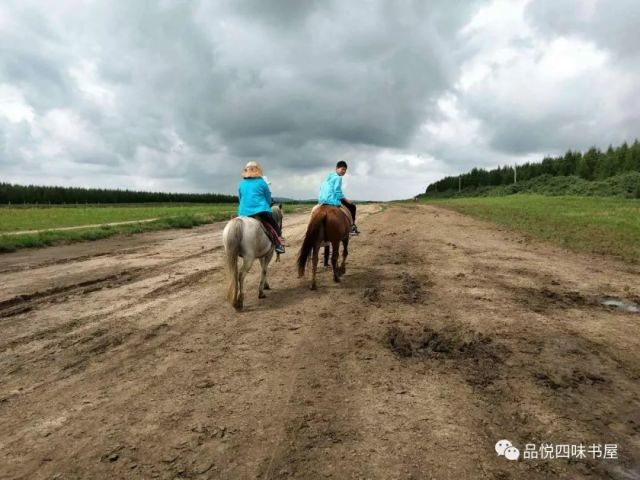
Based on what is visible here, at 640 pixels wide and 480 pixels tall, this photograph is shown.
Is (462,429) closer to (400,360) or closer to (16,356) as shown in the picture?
(400,360)

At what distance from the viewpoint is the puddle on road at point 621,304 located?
670cm

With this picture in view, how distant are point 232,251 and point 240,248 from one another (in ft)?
0.77

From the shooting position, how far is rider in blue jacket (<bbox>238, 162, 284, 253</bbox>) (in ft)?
26.6

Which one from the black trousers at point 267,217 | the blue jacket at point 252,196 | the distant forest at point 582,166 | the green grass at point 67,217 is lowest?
the green grass at point 67,217

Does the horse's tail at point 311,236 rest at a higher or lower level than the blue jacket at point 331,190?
lower

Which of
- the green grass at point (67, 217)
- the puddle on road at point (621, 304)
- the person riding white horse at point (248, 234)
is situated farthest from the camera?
the green grass at point (67, 217)

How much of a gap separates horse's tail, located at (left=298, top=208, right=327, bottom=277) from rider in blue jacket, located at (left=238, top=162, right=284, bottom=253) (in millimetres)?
1005

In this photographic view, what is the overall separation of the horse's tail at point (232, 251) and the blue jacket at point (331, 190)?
9.26 feet

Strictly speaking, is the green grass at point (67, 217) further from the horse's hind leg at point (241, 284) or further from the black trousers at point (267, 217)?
the horse's hind leg at point (241, 284)

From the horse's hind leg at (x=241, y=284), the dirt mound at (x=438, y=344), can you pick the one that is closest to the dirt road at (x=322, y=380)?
the dirt mound at (x=438, y=344)

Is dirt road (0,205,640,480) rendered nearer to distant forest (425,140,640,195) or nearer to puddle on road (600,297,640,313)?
puddle on road (600,297,640,313)

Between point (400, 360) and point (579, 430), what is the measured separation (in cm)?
188

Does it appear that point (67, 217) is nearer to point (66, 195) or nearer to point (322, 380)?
point (322, 380)

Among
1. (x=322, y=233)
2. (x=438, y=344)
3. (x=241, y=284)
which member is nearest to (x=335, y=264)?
(x=322, y=233)
